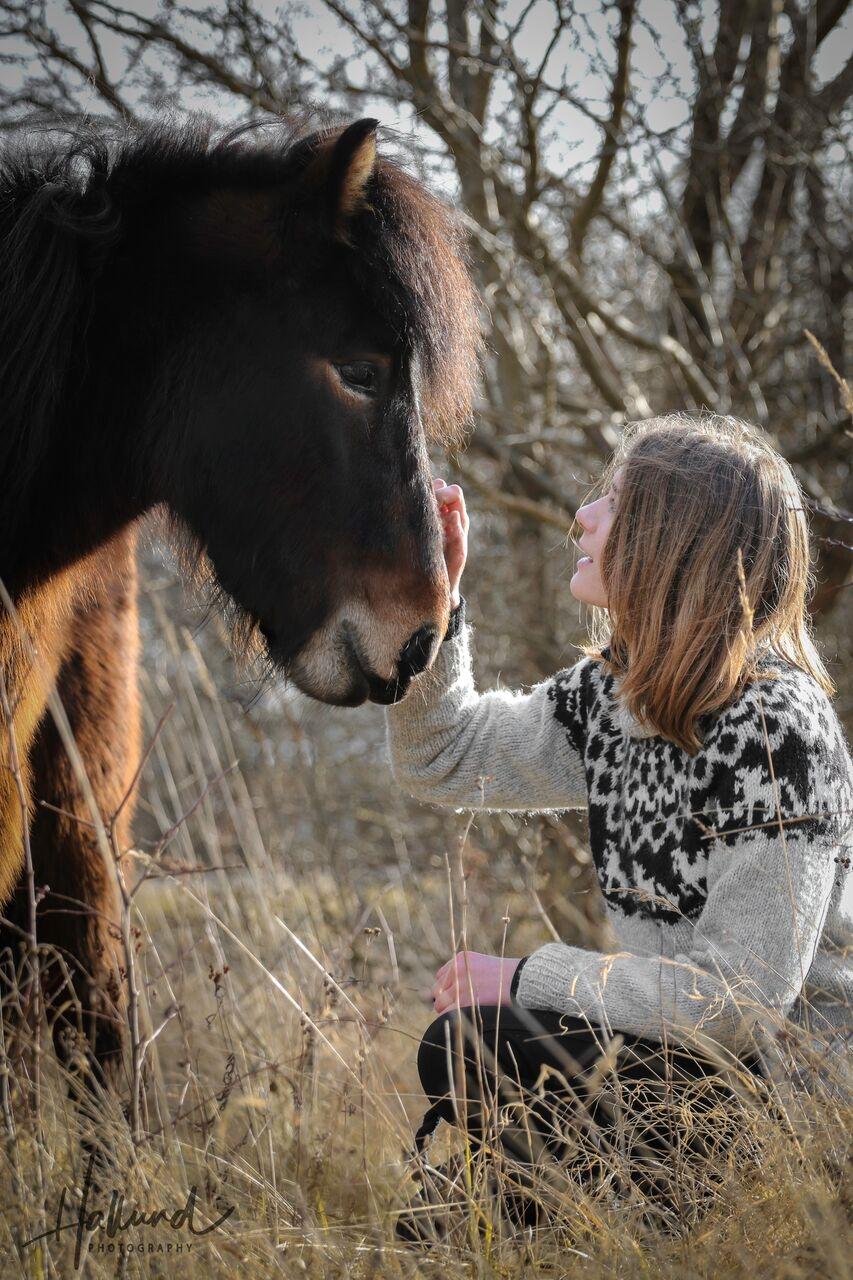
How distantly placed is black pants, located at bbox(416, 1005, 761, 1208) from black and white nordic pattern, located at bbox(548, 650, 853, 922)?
27cm

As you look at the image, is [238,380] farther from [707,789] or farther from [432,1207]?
[432,1207]

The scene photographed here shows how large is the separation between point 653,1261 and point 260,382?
5.29ft

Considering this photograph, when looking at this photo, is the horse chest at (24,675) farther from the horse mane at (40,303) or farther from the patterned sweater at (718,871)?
the patterned sweater at (718,871)

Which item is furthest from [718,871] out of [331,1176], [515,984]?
[331,1176]

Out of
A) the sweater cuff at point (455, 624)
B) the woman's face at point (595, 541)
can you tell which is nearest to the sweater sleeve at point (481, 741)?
the sweater cuff at point (455, 624)

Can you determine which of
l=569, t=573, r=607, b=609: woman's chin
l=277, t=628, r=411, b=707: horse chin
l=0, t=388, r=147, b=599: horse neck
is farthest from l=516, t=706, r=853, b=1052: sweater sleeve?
l=0, t=388, r=147, b=599: horse neck

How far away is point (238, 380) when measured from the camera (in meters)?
1.92

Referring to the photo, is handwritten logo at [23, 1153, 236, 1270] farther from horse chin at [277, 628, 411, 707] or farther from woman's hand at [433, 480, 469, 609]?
woman's hand at [433, 480, 469, 609]

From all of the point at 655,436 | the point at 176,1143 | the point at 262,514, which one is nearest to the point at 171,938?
the point at 176,1143

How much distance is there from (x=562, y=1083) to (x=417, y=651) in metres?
0.80

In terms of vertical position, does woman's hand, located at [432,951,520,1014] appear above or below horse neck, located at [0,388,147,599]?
below

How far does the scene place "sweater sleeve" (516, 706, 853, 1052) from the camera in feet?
5.41

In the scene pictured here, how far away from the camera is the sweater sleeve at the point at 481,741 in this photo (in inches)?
→ 87.5

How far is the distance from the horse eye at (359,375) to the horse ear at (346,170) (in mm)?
235
